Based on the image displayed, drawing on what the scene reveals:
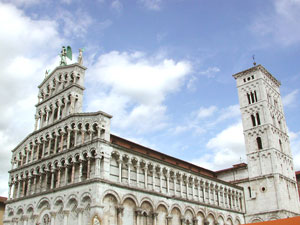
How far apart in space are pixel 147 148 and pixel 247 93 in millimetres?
23900

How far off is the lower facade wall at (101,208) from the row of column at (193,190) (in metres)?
1.04

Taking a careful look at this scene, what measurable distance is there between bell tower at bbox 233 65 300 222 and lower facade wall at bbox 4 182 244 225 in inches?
545

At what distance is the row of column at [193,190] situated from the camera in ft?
107

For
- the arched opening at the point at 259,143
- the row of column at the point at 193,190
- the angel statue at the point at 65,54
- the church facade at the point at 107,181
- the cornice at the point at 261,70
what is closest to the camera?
the church facade at the point at 107,181

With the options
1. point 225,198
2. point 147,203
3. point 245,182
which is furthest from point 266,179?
point 147,203

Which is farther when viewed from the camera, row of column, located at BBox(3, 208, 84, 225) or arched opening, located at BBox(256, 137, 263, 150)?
arched opening, located at BBox(256, 137, 263, 150)

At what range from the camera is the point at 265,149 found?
163 ft

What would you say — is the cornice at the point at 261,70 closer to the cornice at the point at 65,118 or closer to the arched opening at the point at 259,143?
the arched opening at the point at 259,143

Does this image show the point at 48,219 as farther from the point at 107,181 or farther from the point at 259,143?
the point at 259,143

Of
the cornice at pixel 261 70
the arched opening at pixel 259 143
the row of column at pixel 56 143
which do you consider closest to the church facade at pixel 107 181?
the row of column at pixel 56 143

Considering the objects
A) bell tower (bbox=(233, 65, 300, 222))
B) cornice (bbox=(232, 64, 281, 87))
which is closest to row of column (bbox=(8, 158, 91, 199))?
bell tower (bbox=(233, 65, 300, 222))

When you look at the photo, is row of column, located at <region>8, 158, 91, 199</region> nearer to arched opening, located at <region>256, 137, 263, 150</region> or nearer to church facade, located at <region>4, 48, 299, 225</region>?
church facade, located at <region>4, 48, 299, 225</region>

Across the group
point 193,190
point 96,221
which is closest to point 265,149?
point 193,190

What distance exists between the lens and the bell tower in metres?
47.0
